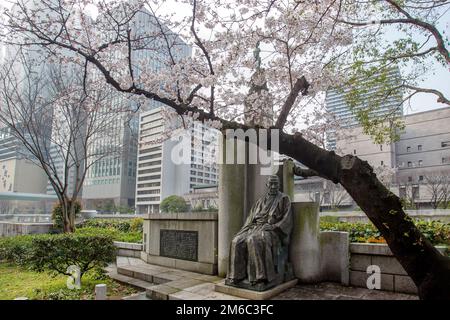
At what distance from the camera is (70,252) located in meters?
6.86

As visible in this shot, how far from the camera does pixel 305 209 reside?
6.47 meters

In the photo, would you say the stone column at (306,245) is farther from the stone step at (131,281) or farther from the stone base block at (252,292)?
the stone step at (131,281)

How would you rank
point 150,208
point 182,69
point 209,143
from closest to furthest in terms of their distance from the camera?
1. point 182,69
2. point 209,143
3. point 150,208

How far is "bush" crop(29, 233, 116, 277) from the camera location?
262 inches

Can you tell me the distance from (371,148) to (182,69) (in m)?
56.7

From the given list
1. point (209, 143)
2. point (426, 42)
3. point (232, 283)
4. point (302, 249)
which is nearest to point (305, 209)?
point (302, 249)

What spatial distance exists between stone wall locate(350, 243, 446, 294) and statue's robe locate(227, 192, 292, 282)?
5.15ft

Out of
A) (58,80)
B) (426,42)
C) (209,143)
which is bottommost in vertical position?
(209,143)

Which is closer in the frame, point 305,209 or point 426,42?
point 305,209

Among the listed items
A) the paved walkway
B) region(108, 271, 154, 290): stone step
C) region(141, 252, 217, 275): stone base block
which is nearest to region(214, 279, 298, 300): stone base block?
the paved walkway

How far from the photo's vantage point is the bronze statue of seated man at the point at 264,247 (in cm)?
550

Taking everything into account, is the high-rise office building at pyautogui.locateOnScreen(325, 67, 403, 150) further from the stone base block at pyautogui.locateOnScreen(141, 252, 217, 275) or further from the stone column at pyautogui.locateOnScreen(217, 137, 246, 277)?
the stone base block at pyautogui.locateOnScreen(141, 252, 217, 275)

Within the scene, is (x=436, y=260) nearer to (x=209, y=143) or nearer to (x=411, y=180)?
(x=209, y=143)

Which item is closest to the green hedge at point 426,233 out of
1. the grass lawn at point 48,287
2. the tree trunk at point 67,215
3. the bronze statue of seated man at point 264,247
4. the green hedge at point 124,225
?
the bronze statue of seated man at point 264,247
